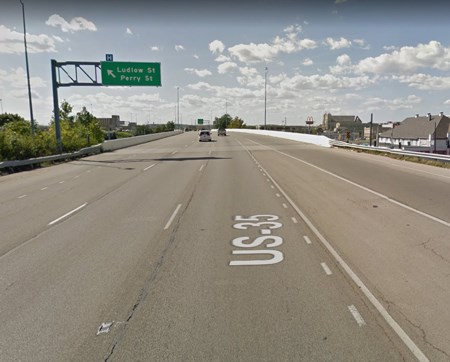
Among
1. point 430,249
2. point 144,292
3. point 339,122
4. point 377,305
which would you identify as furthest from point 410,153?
point 339,122

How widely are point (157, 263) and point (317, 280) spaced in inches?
95.4

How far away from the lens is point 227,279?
4.60 meters

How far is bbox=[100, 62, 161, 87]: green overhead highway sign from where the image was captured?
26.9 meters

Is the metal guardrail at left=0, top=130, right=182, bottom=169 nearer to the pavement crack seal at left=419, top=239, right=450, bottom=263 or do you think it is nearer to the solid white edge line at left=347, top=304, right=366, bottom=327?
the solid white edge line at left=347, top=304, right=366, bottom=327

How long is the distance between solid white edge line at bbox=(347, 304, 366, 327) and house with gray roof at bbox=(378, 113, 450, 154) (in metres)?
75.5

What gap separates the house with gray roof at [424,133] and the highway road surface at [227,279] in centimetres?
7224

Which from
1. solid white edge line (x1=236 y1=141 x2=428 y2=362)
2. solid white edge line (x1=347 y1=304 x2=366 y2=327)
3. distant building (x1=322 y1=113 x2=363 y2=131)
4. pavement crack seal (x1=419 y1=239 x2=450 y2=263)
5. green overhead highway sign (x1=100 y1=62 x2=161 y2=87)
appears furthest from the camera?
distant building (x1=322 y1=113 x2=363 y2=131)

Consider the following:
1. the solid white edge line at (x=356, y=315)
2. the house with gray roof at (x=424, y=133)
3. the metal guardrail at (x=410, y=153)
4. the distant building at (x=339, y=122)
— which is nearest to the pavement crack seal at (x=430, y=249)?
the solid white edge line at (x=356, y=315)

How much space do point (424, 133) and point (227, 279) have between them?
86389 millimetres

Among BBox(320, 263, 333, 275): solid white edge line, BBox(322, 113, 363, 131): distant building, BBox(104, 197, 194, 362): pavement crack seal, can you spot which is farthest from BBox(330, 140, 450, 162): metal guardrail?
BBox(322, 113, 363, 131): distant building

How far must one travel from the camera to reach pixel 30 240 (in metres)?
6.51

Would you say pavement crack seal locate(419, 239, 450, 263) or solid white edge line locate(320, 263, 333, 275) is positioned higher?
pavement crack seal locate(419, 239, 450, 263)

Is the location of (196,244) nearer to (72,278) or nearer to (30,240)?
(72,278)

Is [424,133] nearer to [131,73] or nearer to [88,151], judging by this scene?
[131,73]
